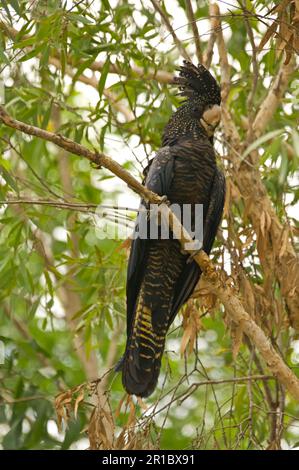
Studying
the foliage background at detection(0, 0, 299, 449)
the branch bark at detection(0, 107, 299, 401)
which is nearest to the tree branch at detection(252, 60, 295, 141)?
the foliage background at detection(0, 0, 299, 449)

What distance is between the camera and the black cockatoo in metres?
3.69

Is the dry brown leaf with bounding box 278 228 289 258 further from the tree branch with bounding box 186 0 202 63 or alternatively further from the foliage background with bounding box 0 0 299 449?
the tree branch with bounding box 186 0 202 63

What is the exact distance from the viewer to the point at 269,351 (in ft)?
10.7

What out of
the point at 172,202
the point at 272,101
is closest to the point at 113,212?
the point at 172,202

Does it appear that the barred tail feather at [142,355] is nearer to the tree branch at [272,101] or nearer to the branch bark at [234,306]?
the branch bark at [234,306]

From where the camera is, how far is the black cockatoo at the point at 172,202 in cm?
369

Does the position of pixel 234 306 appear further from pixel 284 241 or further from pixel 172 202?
pixel 172 202

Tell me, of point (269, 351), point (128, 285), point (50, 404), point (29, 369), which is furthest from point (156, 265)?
point (29, 369)

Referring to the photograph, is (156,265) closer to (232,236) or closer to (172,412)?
(232,236)

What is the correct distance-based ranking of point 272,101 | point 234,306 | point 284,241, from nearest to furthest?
1. point 234,306
2. point 284,241
3. point 272,101

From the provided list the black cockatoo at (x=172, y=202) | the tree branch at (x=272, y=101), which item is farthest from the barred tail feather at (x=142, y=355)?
the tree branch at (x=272, y=101)

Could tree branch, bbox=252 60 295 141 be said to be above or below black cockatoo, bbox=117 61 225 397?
above

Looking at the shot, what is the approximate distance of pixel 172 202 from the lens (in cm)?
383

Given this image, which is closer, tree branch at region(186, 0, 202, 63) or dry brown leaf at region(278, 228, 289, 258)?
dry brown leaf at region(278, 228, 289, 258)
